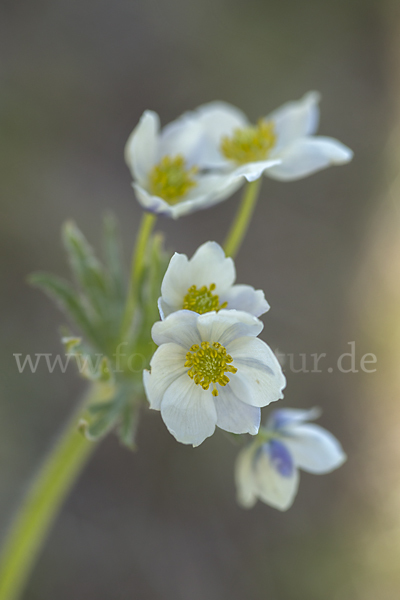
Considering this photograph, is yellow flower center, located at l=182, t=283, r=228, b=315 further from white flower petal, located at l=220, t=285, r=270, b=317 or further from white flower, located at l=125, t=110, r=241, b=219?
white flower, located at l=125, t=110, r=241, b=219

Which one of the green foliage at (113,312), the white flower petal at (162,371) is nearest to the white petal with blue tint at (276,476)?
the green foliage at (113,312)

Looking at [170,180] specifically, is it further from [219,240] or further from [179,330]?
[219,240]

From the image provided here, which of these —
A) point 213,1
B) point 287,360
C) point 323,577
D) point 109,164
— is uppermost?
point 213,1

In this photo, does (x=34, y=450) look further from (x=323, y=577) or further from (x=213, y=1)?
(x=213, y=1)

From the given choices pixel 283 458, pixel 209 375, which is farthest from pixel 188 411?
pixel 283 458

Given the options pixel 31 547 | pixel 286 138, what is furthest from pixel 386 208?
pixel 31 547

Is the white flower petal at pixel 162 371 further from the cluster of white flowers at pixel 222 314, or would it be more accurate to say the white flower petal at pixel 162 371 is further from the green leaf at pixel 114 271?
the green leaf at pixel 114 271

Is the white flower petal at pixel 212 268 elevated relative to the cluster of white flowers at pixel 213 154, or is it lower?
lower
